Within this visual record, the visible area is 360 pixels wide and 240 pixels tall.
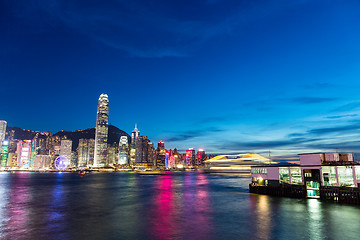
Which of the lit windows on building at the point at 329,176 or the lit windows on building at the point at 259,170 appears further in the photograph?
the lit windows on building at the point at 259,170

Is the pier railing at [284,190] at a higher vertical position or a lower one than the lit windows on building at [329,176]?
lower

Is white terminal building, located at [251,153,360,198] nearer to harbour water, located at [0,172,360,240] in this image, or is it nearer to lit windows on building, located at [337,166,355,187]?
lit windows on building, located at [337,166,355,187]

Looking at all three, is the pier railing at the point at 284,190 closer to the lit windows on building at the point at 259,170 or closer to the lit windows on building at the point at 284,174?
the lit windows on building at the point at 284,174

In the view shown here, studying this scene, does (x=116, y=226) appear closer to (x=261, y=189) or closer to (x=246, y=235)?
(x=246, y=235)

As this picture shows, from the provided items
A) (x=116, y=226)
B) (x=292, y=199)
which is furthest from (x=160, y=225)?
(x=292, y=199)

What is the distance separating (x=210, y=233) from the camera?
98.2 feet

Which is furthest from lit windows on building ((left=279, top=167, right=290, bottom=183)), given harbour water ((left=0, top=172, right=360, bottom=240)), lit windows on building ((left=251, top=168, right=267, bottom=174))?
harbour water ((left=0, top=172, right=360, bottom=240))

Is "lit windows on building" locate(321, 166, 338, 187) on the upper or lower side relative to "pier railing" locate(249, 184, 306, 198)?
upper

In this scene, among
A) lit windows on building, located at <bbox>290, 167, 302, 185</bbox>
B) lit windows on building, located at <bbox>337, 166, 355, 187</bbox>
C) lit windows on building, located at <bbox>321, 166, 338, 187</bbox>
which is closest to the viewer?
lit windows on building, located at <bbox>337, 166, 355, 187</bbox>

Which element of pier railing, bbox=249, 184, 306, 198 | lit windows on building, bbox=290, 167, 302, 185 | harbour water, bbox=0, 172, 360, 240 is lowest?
harbour water, bbox=0, 172, 360, 240

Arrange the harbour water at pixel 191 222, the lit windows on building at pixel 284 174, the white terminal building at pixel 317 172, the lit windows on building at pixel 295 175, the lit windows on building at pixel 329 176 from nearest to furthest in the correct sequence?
the harbour water at pixel 191 222
the white terminal building at pixel 317 172
the lit windows on building at pixel 329 176
the lit windows on building at pixel 295 175
the lit windows on building at pixel 284 174

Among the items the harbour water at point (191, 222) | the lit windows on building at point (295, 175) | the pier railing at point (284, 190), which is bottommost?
the harbour water at point (191, 222)

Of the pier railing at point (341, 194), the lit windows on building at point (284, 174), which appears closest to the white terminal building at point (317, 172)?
the lit windows on building at point (284, 174)

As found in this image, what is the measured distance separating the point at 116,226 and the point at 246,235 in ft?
57.8
